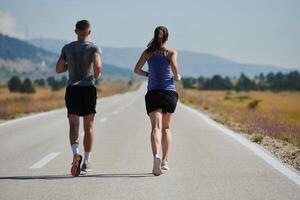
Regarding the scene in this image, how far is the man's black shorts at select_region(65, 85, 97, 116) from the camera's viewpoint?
8008mm

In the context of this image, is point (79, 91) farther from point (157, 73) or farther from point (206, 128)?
point (206, 128)

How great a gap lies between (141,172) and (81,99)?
51.2 inches

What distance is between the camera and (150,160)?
9.55m

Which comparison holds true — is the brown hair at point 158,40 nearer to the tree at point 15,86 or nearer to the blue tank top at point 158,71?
the blue tank top at point 158,71

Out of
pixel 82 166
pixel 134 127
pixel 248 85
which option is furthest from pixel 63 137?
pixel 248 85

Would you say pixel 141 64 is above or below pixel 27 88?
above

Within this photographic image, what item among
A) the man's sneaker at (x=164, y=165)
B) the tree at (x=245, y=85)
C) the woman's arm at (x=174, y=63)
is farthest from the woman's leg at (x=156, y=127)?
the tree at (x=245, y=85)

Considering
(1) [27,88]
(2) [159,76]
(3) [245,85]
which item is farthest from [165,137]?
(3) [245,85]

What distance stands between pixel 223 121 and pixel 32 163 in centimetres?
1105

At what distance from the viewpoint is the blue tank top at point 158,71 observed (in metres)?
8.16

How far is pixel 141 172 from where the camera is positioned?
831 centimetres

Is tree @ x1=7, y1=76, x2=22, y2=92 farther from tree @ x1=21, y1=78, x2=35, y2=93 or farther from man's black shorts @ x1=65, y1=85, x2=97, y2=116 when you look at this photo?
man's black shorts @ x1=65, y1=85, x2=97, y2=116

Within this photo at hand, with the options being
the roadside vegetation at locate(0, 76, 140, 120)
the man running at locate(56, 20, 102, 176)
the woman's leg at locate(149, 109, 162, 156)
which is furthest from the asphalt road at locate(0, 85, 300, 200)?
the roadside vegetation at locate(0, 76, 140, 120)

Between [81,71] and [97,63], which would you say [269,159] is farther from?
[81,71]
